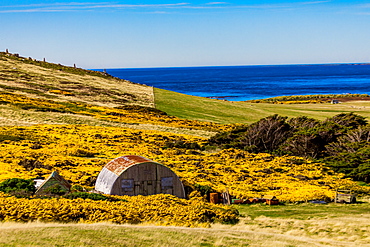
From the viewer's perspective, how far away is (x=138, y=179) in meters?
28.1

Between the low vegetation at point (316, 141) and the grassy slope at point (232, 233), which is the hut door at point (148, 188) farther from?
the low vegetation at point (316, 141)

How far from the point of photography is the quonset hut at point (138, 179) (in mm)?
27734

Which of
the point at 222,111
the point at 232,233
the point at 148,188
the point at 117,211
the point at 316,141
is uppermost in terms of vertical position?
the point at 222,111

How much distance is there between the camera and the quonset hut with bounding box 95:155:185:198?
2773cm

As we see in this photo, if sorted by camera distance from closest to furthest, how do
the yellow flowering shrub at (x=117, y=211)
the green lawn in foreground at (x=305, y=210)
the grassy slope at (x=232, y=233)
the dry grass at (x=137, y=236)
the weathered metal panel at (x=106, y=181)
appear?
the dry grass at (x=137, y=236)
the grassy slope at (x=232, y=233)
the yellow flowering shrub at (x=117, y=211)
the green lawn in foreground at (x=305, y=210)
the weathered metal panel at (x=106, y=181)

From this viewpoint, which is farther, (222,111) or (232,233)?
(222,111)

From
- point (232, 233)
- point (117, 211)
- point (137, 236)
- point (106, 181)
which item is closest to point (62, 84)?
point (106, 181)

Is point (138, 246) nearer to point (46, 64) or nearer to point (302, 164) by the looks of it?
point (302, 164)

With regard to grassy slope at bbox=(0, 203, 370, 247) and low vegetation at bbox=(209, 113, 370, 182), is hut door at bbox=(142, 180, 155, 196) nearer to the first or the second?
grassy slope at bbox=(0, 203, 370, 247)

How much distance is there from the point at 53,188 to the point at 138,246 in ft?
36.2

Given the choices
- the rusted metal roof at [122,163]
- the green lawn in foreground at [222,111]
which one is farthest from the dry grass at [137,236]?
the green lawn in foreground at [222,111]

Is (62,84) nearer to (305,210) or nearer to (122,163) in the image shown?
(122,163)

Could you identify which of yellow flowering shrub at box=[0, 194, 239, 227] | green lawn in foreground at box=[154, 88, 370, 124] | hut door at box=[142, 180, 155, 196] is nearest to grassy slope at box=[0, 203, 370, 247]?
yellow flowering shrub at box=[0, 194, 239, 227]

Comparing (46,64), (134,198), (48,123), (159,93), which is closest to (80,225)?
(134,198)
